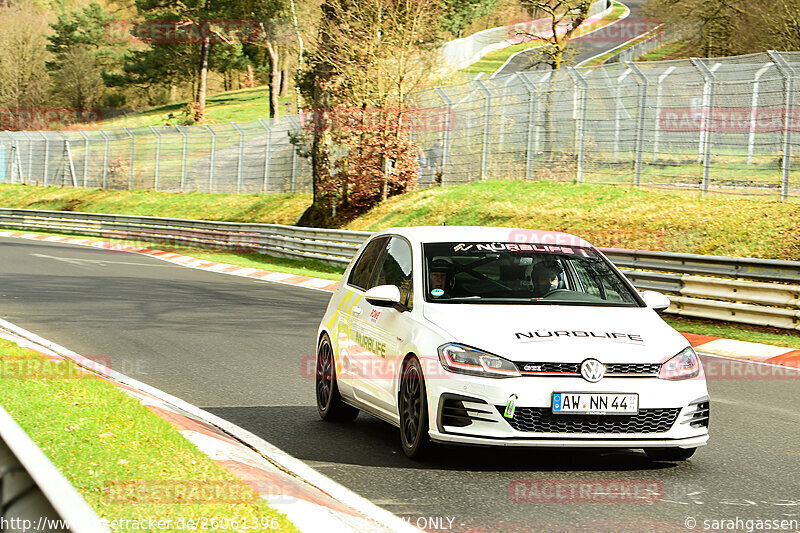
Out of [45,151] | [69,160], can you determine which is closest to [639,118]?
[69,160]

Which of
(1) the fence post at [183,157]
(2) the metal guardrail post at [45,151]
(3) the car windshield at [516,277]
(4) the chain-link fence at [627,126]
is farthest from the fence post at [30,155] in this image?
(3) the car windshield at [516,277]

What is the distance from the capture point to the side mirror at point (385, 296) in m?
7.24

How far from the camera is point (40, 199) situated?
2227 inches

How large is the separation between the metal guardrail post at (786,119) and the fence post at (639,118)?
362cm

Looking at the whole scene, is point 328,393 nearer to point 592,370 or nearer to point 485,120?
point 592,370

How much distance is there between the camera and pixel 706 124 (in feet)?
72.8

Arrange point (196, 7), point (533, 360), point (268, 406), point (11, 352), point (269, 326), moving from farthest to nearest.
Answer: point (196, 7) < point (269, 326) < point (11, 352) < point (268, 406) < point (533, 360)

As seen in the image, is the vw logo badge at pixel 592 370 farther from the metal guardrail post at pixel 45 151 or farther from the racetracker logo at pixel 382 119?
the metal guardrail post at pixel 45 151

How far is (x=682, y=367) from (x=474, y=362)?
4.25 feet

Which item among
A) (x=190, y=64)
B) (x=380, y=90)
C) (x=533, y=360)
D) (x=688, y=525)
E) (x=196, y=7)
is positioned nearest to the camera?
(x=688, y=525)

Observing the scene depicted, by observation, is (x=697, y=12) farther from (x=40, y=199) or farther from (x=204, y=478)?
(x=204, y=478)

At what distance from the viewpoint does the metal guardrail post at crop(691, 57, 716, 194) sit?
22172mm

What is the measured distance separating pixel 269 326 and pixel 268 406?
5996 millimetres

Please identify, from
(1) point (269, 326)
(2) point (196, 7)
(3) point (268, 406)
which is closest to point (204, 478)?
(3) point (268, 406)
